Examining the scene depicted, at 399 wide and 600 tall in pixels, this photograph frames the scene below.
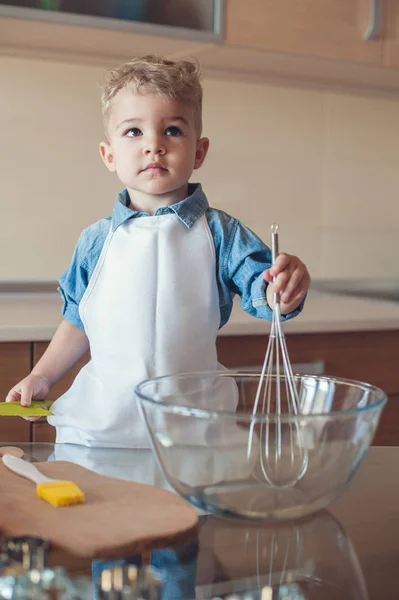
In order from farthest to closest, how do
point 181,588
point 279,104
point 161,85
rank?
point 279,104
point 161,85
point 181,588

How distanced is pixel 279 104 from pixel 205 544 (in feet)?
6.22

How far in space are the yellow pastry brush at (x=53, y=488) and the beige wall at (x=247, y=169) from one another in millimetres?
1416

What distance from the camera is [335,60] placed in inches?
79.4

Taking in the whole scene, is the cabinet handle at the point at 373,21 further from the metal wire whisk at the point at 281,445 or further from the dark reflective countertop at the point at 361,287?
the metal wire whisk at the point at 281,445

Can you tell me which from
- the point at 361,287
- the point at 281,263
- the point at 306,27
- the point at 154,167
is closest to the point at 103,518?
the point at 281,263

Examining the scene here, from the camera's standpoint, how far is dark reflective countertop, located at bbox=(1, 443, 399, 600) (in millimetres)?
465

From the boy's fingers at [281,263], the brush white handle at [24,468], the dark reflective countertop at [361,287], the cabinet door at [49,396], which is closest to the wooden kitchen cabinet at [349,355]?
the cabinet door at [49,396]

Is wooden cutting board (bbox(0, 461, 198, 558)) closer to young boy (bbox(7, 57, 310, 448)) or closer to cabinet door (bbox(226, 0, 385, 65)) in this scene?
young boy (bbox(7, 57, 310, 448))

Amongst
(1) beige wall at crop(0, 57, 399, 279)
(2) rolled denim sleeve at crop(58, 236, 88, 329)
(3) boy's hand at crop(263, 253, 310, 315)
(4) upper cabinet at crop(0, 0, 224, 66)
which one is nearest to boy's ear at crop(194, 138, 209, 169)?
(2) rolled denim sleeve at crop(58, 236, 88, 329)

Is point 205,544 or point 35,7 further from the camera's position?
point 35,7

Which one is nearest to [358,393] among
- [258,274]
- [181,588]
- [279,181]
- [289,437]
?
[289,437]

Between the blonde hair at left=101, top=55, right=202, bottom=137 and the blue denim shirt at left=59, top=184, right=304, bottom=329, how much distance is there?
11 centimetres

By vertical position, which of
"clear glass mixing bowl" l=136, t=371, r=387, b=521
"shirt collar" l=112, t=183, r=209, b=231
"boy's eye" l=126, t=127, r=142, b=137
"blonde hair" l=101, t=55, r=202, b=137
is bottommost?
"clear glass mixing bowl" l=136, t=371, r=387, b=521

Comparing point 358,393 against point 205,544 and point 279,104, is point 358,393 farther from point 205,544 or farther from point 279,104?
point 279,104
